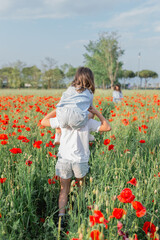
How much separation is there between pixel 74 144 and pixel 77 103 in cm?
42

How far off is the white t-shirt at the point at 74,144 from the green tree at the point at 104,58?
41391mm

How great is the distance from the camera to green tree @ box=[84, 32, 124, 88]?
141 feet

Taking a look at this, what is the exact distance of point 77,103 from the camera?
196 centimetres

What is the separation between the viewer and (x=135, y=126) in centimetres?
410

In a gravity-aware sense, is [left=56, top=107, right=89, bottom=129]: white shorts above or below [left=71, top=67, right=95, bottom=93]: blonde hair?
below

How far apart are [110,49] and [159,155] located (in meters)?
43.5

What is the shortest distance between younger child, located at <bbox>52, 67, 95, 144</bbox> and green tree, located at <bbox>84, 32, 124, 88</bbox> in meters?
41.3

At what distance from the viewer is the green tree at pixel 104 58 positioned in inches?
1694

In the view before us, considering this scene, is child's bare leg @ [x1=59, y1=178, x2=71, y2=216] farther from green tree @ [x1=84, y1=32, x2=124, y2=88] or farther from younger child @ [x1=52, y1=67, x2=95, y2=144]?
green tree @ [x1=84, y1=32, x2=124, y2=88]

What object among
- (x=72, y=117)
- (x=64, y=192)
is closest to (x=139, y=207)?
(x=72, y=117)

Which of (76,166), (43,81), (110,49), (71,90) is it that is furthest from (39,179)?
(43,81)

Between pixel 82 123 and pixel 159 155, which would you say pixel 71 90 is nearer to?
pixel 82 123

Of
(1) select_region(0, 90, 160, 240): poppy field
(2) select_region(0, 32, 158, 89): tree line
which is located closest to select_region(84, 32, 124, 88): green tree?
(2) select_region(0, 32, 158, 89): tree line

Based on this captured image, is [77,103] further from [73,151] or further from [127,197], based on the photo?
[127,197]
